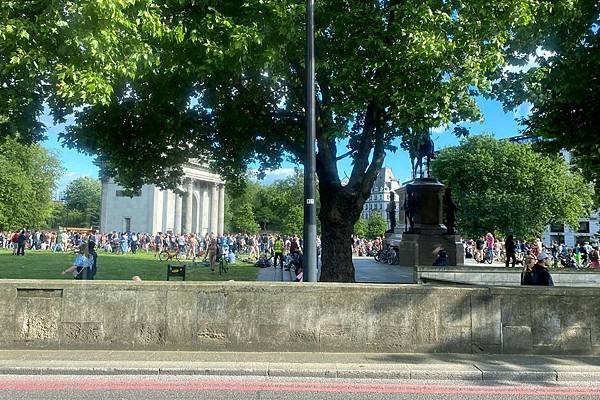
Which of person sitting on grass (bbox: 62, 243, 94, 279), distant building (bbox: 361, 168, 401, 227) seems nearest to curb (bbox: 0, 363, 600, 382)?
person sitting on grass (bbox: 62, 243, 94, 279)

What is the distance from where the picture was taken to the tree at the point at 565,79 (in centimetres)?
1388

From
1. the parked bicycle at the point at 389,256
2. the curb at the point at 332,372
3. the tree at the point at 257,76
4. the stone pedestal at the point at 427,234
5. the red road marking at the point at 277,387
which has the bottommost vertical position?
the red road marking at the point at 277,387

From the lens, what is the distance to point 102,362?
24.6 feet

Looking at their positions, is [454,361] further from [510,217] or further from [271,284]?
[510,217]

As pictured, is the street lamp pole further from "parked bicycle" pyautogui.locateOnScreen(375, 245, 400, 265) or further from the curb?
"parked bicycle" pyautogui.locateOnScreen(375, 245, 400, 265)

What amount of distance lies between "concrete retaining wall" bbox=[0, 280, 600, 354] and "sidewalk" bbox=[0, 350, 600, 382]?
25cm

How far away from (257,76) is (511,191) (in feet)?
161

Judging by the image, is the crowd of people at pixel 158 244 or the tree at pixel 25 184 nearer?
the crowd of people at pixel 158 244

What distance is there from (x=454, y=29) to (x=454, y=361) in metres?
6.81

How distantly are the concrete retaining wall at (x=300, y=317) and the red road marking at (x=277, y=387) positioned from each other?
1523mm

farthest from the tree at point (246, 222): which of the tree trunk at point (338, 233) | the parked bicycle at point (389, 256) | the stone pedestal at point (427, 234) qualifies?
the tree trunk at point (338, 233)

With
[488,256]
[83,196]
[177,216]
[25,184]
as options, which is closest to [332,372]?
[488,256]

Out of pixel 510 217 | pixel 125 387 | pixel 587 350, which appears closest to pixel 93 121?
pixel 125 387

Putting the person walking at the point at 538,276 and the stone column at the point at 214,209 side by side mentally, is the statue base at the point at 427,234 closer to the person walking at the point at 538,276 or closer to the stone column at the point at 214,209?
the person walking at the point at 538,276
